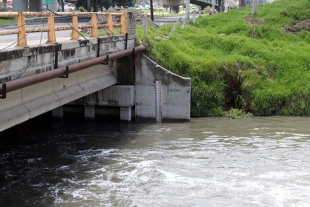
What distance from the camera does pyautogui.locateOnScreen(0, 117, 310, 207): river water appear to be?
11.5m

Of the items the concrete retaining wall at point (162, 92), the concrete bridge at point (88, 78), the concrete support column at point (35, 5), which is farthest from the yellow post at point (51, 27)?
the concrete support column at point (35, 5)

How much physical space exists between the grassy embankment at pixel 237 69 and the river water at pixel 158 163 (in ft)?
3.19

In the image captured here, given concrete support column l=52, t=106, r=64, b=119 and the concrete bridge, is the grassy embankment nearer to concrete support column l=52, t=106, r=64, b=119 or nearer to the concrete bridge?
the concrete bridge

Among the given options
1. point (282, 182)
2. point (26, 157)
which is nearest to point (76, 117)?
point (26, 157)

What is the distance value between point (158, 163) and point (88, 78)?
178 inches

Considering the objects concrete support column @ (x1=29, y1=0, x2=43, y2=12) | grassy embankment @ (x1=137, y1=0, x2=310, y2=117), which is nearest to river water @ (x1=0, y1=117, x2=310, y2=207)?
grassy embankment @ (x1=137, y1=0, x2=310, y2=117)

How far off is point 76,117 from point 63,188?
865 centimetres

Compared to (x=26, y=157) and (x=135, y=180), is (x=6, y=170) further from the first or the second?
(x=135, y=180)

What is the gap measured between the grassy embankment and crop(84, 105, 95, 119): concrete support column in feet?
10.8

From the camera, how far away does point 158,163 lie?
14047mm

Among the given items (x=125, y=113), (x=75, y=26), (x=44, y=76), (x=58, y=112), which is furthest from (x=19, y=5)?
(x=44, y=76)

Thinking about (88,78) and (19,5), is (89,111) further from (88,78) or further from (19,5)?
(19,5)

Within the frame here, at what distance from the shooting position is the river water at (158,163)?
11.5 meters

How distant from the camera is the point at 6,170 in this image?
1343 cm
